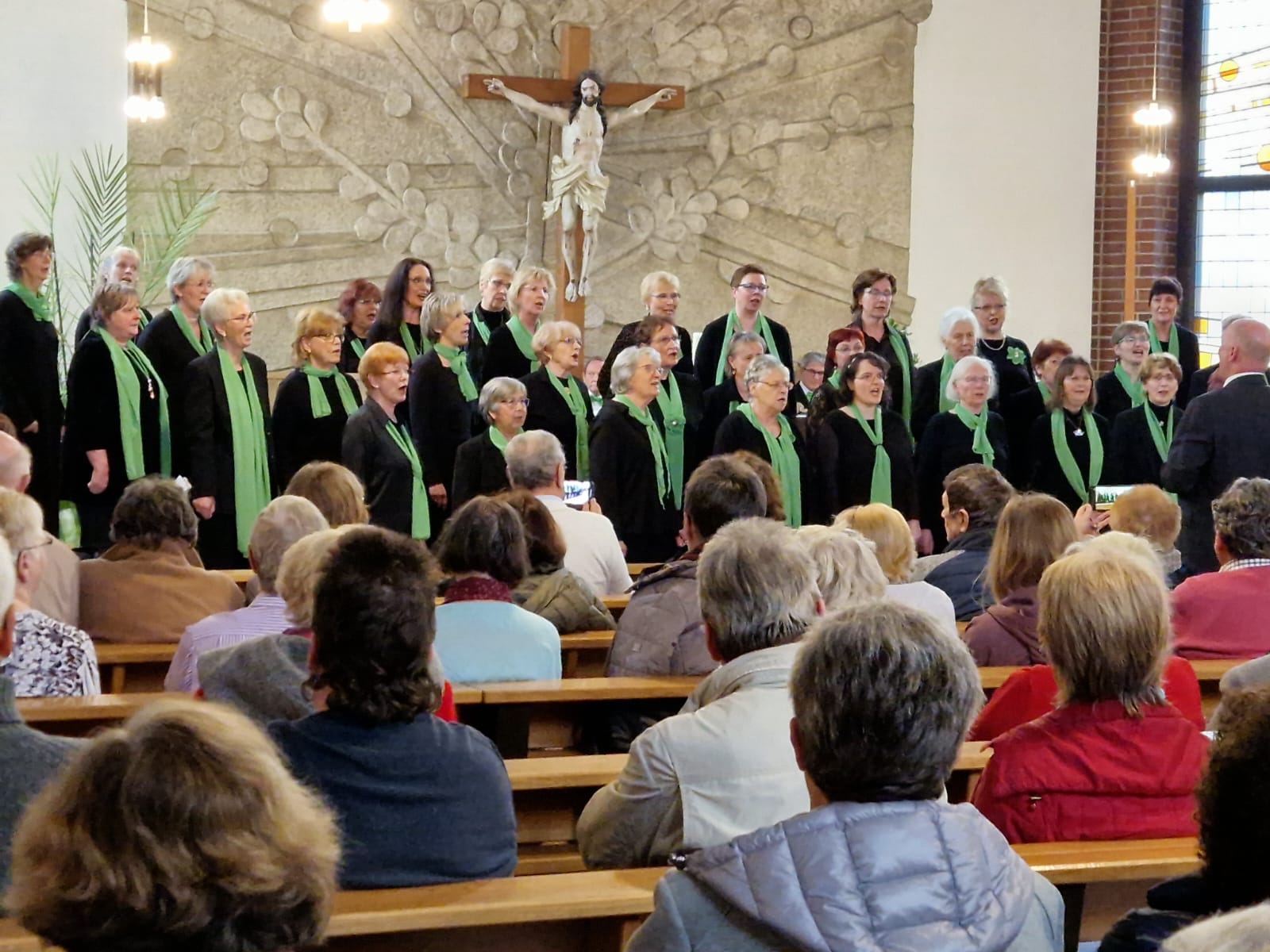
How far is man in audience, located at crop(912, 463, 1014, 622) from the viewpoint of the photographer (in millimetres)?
5211

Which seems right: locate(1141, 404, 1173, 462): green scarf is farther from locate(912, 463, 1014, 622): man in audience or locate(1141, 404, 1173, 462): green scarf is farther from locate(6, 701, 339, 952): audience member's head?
locate(6, 701, 339, 952): audience member's head

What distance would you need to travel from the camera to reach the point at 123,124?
10680 mm

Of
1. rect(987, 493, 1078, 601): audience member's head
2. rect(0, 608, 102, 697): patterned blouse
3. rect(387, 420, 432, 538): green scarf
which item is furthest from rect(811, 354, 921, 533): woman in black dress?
rect(0, 608, 102, 697): patterned blouse

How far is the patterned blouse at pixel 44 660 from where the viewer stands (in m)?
3.64

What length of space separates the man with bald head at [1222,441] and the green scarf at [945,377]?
1.53 meters

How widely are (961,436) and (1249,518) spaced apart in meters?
3.27

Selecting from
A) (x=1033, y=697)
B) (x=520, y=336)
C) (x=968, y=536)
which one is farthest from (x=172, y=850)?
(x=520, y=336)

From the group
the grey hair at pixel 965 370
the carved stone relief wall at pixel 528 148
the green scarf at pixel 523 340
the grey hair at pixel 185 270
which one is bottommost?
the grey hair at pixel 965 370

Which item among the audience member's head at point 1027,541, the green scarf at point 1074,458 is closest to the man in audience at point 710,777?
the audience member's head at point 1027,541

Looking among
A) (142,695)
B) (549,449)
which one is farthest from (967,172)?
(142,695)

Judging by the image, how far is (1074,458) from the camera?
27.6ft

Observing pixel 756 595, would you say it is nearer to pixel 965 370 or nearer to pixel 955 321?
pixel 965 370

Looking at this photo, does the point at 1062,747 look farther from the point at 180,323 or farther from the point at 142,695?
the point at 180,323

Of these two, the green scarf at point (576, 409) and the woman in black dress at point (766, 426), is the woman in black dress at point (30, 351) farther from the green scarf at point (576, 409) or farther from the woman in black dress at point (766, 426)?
the woman in black dress at point (766, 426)
